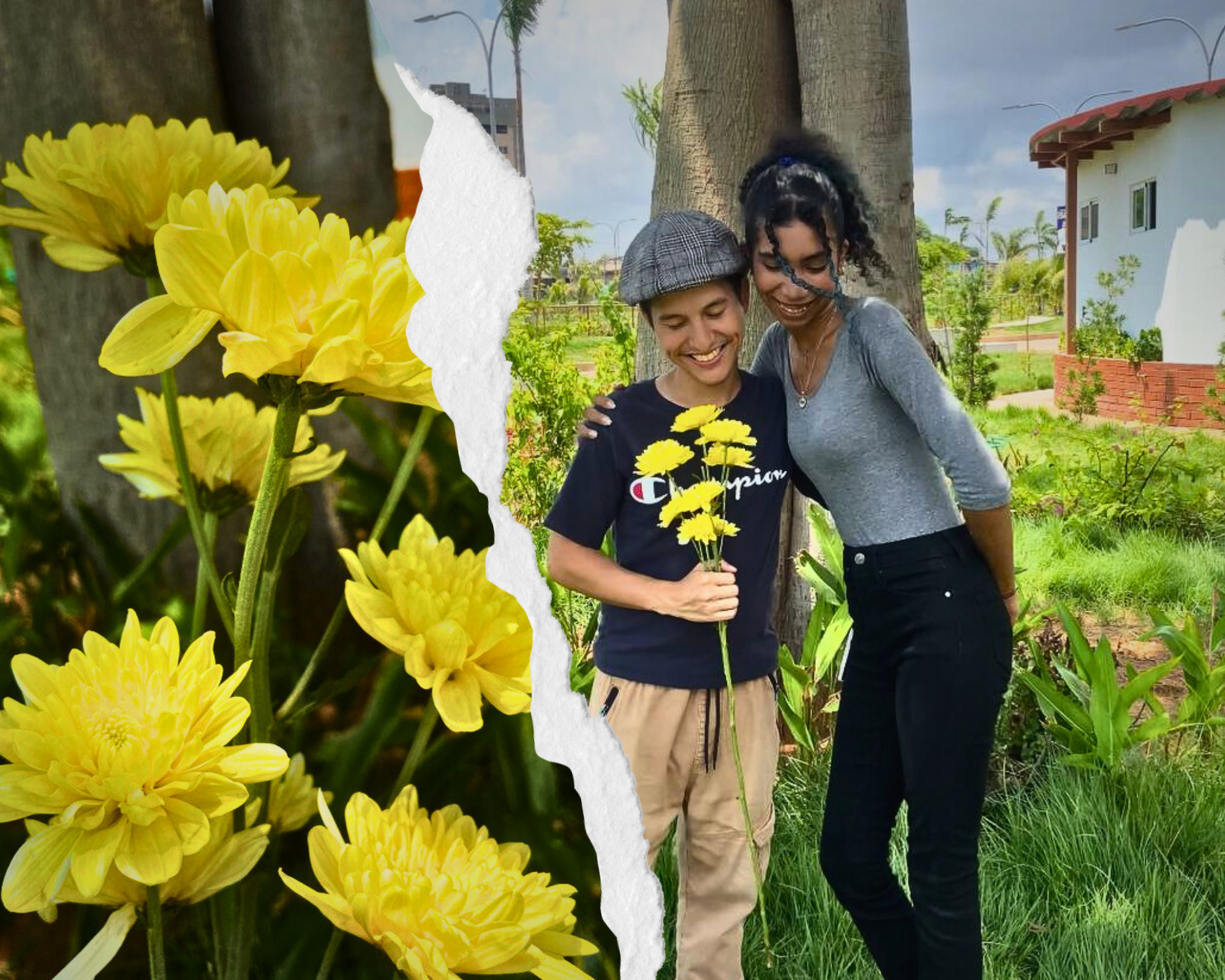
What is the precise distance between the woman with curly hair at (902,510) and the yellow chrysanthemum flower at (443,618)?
690mm

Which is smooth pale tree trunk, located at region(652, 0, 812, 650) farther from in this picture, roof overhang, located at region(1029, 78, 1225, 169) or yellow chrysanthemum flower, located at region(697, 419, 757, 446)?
roof overhang, located at region(1029, 78, 1225, 169)

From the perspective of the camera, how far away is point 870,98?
1759 millimetres

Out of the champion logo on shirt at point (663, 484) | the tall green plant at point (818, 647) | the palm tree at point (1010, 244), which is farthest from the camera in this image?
the palm tree at point (1010, 244)

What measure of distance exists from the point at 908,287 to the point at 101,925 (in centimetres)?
176

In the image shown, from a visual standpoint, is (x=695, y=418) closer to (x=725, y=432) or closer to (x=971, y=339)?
(x=725, y=432)

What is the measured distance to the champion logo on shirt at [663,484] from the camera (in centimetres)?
110

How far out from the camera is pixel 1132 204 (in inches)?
155

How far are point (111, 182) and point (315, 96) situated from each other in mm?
88

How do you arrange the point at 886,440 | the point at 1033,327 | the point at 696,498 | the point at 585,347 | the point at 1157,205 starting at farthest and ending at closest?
the point at 1033,327 → the point at 1157,205 → the point at 585,347 → the point at 886,440 → the point at 696,498

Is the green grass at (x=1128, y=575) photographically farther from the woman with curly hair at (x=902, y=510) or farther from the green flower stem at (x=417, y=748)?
the green flower stem at (x=417, y=748)

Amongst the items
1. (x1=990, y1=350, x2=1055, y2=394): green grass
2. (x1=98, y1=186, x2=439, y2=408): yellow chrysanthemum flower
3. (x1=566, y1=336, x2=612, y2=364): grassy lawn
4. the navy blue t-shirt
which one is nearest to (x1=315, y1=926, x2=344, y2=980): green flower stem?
(x1=98, y1=186, x2=439, y2=408): yellow chrysanthemum flower

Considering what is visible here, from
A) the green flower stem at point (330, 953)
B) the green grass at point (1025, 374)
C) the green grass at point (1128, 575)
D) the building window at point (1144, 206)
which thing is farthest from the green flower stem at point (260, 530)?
the green grass at point (1025, 374)

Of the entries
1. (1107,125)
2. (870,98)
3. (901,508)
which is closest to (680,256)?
(901,508)

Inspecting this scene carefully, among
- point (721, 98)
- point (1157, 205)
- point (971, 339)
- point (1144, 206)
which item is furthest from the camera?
point (971, 339)
